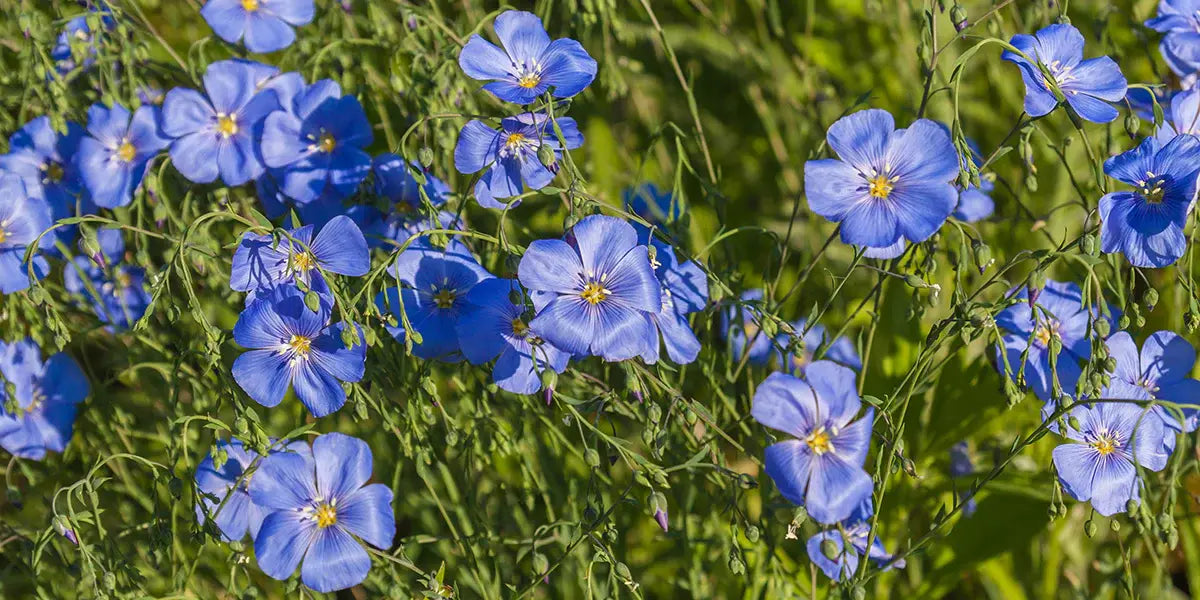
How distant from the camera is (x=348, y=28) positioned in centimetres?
231

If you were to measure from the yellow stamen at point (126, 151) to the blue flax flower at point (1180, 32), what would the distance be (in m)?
2.19

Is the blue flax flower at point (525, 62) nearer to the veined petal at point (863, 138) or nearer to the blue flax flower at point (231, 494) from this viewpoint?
the veined petal at point (863, 138)

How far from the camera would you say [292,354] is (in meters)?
1.78

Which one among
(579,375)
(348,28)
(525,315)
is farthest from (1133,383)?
(348,28)

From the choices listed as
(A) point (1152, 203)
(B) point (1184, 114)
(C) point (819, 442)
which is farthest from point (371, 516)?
(B) point (1184, 114)

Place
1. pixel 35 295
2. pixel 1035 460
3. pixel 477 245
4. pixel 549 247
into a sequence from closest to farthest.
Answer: pixel 549 247 < pixel 35 295 < pixel 477 245 < pixel 1035 460

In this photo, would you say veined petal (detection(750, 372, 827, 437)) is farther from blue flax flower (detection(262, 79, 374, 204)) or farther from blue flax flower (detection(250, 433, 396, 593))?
blue flax flower (detection(262, 79, 374, 204))

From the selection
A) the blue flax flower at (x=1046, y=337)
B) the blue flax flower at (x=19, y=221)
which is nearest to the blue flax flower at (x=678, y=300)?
the blue flax flower at (x=1046, y=337)

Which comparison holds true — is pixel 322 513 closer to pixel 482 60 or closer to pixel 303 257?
pixel 303 257

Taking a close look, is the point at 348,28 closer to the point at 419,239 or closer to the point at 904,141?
the point at 419,239

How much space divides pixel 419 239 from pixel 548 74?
0.41m

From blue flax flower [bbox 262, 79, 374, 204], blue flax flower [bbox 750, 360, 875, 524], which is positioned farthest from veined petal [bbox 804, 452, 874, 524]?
blue flax flower [bbox 262, 79, 374, 204]

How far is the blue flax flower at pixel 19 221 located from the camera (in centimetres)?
210

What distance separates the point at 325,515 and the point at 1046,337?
57.1 inches
